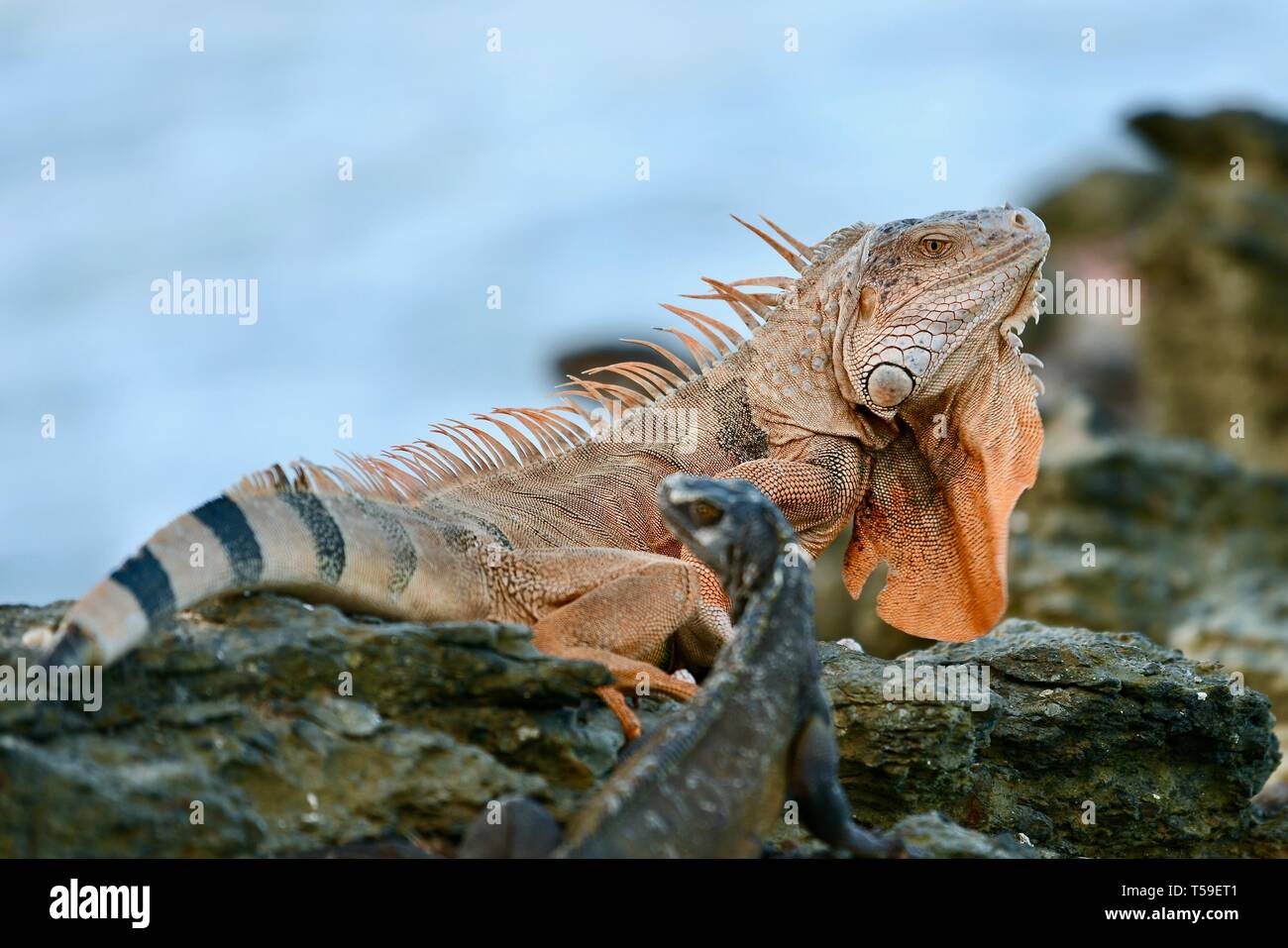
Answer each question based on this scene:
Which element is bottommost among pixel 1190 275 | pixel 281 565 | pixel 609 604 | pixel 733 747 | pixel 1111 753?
pixel 1111 753

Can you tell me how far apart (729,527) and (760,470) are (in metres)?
2.36

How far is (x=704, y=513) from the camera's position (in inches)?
211

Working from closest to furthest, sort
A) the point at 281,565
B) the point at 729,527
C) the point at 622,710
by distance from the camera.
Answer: the point at 729,527 < the point at 281,565 < the point at 622,710

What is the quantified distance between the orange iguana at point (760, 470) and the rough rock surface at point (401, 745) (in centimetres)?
47

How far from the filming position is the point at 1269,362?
2022cm

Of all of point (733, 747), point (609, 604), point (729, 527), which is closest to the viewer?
point (733, 747)

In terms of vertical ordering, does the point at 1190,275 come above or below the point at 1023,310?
above

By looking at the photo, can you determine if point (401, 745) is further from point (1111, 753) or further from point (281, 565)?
point (1111, 753)

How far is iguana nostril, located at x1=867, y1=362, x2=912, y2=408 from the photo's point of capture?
7703 mm

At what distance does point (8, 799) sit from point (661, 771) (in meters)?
1.97

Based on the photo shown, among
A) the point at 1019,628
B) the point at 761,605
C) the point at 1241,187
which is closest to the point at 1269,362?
the point at 1241,187

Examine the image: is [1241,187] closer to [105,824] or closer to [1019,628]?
[1019,628]

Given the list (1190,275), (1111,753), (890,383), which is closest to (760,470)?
(890,383)
